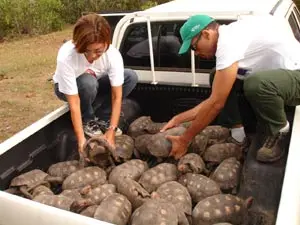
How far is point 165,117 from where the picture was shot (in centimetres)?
344

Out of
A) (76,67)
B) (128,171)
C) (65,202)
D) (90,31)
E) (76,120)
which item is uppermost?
(90,31)

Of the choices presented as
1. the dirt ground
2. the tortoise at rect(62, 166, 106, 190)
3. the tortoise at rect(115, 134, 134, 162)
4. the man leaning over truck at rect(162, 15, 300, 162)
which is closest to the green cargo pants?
the man leaning over truck at rect(162, 15, 300, 162)

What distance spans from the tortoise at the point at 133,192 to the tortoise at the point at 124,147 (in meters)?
0.49

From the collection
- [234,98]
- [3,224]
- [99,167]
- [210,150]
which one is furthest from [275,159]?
[3,224]

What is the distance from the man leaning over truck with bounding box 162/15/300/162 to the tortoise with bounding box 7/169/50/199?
89 cm

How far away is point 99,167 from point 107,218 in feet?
2.55

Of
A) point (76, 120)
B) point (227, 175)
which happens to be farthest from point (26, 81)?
point (227, 175)

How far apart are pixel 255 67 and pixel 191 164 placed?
796 millimetres

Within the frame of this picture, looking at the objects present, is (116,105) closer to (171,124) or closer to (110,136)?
(110,136)

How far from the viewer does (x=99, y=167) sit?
2.66m

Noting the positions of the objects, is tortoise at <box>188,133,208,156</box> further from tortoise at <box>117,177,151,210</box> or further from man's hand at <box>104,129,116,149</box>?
tortoise at <box>117,177,151,210</box>

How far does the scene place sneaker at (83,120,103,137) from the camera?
120 inches

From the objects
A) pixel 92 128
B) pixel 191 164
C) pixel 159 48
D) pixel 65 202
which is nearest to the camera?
pixel 65 202

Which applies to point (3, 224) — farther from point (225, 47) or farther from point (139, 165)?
point (225, 47)
